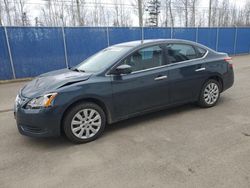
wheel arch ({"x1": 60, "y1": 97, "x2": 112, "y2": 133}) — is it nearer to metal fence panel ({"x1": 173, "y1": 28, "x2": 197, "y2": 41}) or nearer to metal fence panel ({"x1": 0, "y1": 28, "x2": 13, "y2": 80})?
metal fence panel ({"x1": 0, "y1": 28, "x2": 13, "y2": 80})

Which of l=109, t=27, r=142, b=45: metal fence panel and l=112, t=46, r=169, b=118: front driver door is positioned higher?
l=109, t=27, r=142, b=45: metal fence panel

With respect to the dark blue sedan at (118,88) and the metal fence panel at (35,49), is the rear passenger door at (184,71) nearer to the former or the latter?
the dark blue sedan at (118,88)

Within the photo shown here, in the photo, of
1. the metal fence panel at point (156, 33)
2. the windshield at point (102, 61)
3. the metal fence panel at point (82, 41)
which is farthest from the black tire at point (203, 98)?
the metal fence panel at point (156, 33)

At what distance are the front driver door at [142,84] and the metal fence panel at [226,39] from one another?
13717 mm

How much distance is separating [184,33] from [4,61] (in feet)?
35.8

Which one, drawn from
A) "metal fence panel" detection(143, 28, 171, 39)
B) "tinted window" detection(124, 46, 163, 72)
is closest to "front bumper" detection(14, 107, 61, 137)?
"tinted window" detection(124, 46, 163, 72)

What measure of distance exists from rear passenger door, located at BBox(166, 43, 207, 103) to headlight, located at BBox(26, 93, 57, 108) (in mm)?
2228

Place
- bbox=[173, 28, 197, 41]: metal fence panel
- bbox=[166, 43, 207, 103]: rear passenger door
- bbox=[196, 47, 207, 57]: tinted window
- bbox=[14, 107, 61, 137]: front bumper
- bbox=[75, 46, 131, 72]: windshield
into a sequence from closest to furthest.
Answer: bbox=[14, 107, 61, 137]: front bumper → bbox=[75, 46, 131, 72]: windshield → bbox=[166, 43, 207, 103]: rear passenger door → bbox=[196, 47, 207, 57]: tinted window → bbox=[173, 28, 197, 41]: metal fence panel

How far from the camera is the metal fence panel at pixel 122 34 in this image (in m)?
11.1

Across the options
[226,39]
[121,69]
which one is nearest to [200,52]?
[121,69]

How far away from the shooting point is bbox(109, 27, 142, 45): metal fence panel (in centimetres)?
1114

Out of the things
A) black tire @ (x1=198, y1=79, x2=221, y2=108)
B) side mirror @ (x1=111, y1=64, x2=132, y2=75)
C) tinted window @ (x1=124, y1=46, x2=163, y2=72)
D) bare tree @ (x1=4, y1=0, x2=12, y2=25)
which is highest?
bare tree @ (x1=4, y1=0, x2=12, y2=25)

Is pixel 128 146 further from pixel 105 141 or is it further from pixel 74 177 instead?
pixel 74 177

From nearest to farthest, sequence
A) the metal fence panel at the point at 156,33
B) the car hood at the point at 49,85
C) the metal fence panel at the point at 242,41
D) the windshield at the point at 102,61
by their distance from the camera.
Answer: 1. the car hood at the point at 49,85
2. the windshield at the point at 102,61
3. the metal fence panel at the point at 156,33
4. the metal fence panel at the point at 242,41
